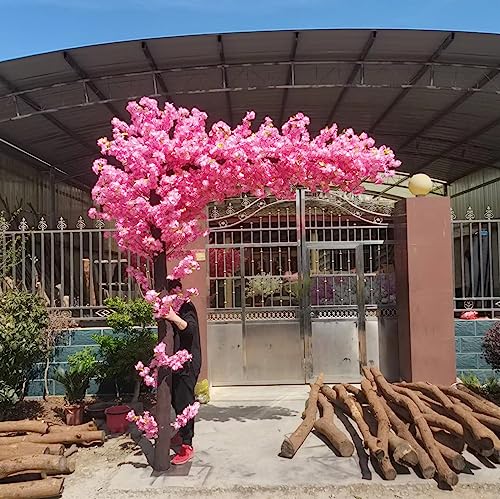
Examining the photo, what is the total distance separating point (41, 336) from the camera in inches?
285

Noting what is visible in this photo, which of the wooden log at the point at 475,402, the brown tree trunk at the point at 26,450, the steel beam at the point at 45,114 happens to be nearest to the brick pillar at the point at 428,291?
the wooden log at the point at 475,402

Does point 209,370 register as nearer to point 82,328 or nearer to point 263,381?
point 263,381

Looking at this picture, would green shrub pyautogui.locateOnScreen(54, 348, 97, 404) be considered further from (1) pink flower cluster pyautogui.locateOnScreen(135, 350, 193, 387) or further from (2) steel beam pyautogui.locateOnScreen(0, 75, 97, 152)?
(2) steel beam pyautogui.locateOnScreen(0, 75, 97, 152)

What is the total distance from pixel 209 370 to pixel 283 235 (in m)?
2.27

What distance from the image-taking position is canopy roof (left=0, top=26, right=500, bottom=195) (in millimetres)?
9859

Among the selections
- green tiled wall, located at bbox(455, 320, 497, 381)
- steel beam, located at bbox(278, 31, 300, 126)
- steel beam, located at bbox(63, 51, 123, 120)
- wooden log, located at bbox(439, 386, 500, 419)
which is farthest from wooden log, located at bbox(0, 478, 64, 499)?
steel beam, located at bbox(278, 31, 300, 126)

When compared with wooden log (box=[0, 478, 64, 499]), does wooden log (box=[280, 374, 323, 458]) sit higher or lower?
higher

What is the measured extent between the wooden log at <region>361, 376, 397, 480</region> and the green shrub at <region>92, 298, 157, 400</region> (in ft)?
8.84

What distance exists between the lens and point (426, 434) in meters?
5.32

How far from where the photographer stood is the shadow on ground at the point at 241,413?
23.5 feet

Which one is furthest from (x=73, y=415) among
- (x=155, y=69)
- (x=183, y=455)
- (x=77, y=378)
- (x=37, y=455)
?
(x=155, y=69)

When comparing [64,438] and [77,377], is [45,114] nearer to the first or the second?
[77,377]

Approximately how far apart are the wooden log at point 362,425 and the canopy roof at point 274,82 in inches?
229

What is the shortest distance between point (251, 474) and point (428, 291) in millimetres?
3959
